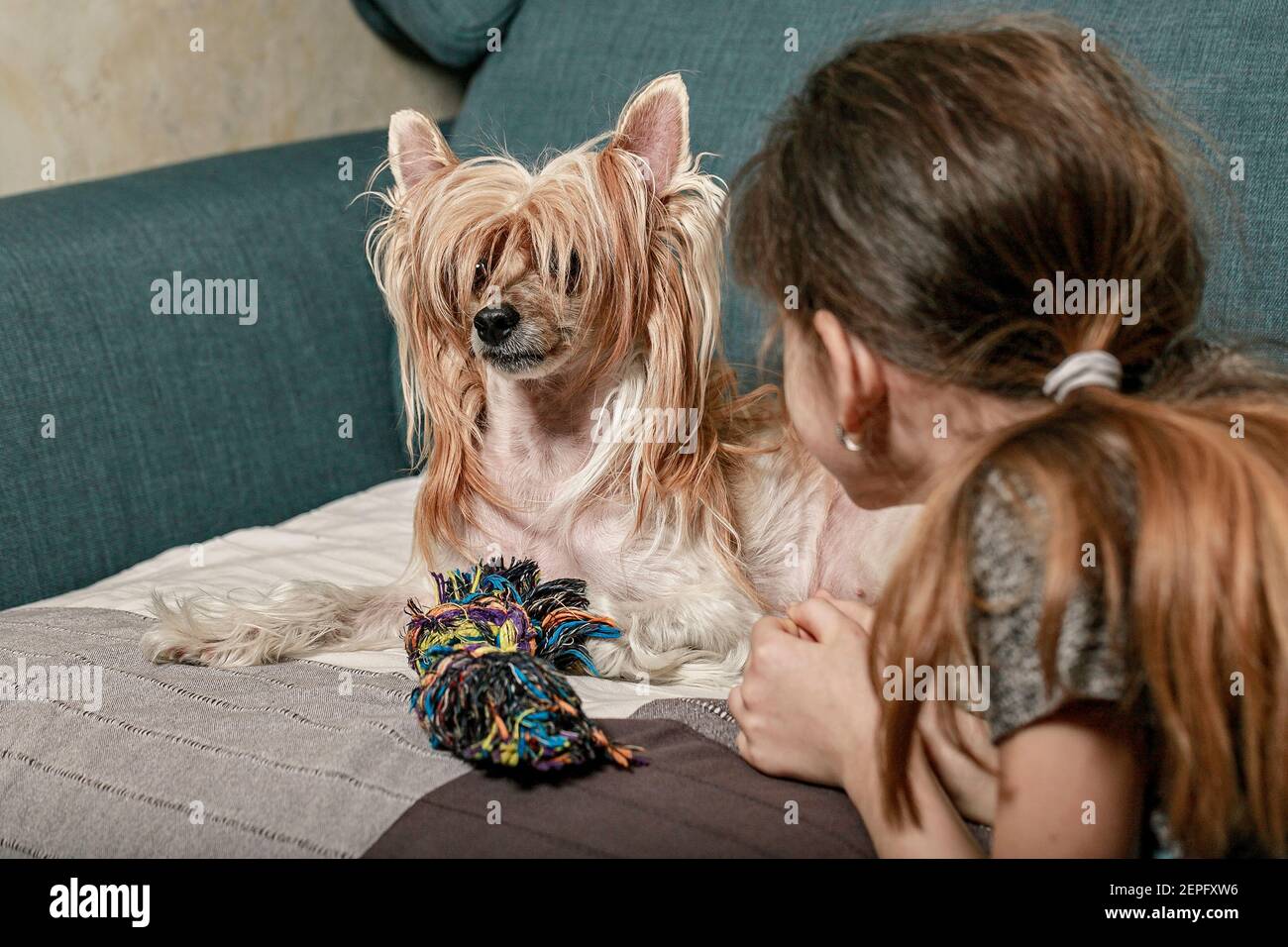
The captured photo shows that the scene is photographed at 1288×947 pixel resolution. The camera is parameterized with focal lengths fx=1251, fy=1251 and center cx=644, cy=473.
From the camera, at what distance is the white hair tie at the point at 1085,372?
0.94 m

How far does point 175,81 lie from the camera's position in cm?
220

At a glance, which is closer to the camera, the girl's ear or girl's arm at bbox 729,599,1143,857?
girl's arm at bbox 729,599,1143,857

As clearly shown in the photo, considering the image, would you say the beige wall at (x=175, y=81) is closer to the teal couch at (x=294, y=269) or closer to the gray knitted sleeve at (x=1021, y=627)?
the teal couch at (x=294, y=269)

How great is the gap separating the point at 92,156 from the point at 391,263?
2.83 feet

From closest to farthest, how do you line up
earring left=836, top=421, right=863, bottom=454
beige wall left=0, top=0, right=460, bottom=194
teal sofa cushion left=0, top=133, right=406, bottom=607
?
1. earring left=836, top=421, right=863, bottom=454
2. teal sofa cushion left=0, top=133, right=406, bottom=607
3. beige wall left=0, top=0, right=460, bottom=194

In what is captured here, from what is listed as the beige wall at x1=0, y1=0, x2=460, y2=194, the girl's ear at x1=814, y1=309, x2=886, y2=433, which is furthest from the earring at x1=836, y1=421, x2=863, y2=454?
the beige wall at x1=0, y1=0, x2=460, y2=194

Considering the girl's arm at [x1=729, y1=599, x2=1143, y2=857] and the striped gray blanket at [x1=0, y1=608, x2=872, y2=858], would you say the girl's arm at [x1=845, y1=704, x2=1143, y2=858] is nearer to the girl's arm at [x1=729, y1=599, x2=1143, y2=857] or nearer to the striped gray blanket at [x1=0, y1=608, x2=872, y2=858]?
the girl's arm at [x1=729, y1=599, x2=1143, y2=857]

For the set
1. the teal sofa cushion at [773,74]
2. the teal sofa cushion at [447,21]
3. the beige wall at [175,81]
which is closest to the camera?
the teal sofa cushion at [773,74]

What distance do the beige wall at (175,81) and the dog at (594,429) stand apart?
2.58 ft

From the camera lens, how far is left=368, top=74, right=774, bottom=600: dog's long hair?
1.46 m

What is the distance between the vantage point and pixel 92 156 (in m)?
2.13

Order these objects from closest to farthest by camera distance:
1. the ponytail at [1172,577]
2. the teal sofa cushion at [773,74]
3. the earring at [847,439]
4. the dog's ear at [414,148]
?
1. the ponytail at [1172,577]
2. the earring at [847,439]
3. the teal sofa cushion at [773,74]
4. the dog's ear at [414,148]

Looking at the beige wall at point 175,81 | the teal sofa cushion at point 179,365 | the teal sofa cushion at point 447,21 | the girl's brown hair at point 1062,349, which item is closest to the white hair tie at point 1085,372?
the girl's brown hair at point 1062,349
